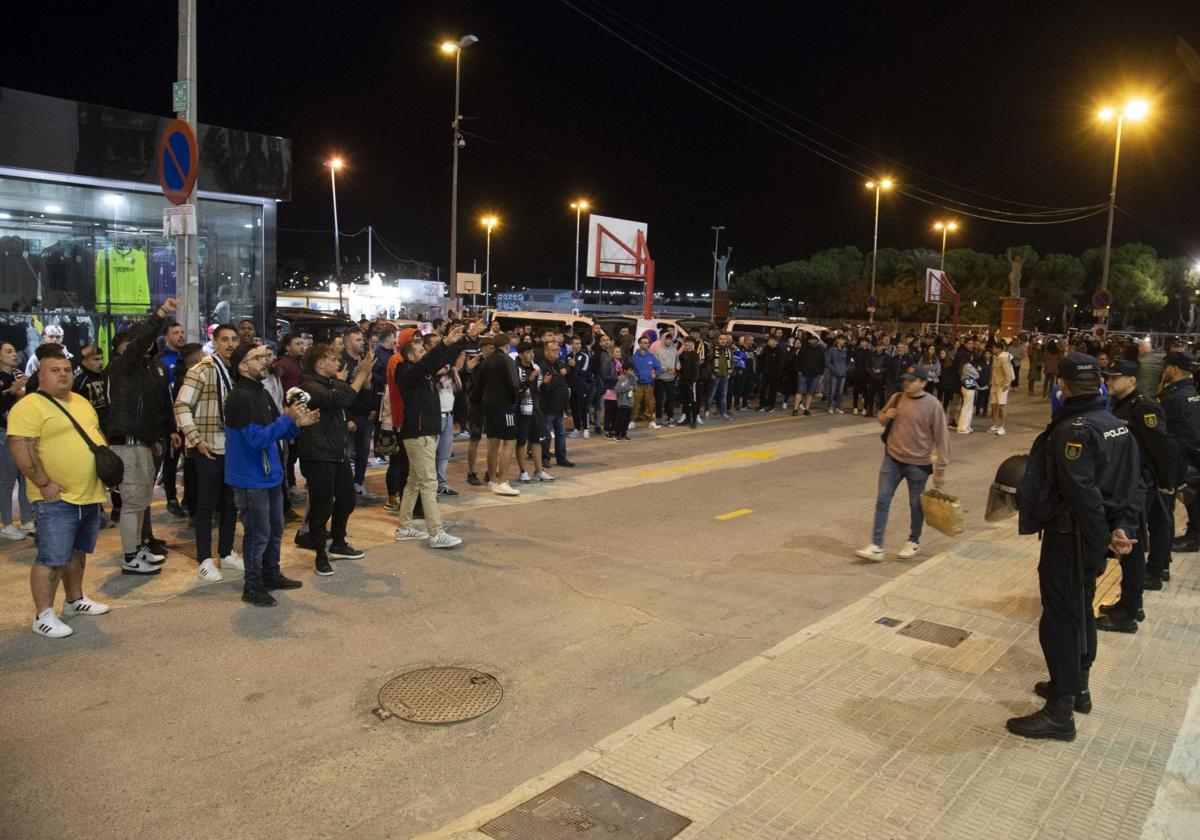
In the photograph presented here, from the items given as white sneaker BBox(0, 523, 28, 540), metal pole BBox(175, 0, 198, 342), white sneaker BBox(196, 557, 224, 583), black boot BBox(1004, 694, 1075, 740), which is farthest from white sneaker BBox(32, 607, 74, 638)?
black boot BBox(1004, 694, 1075, 740)

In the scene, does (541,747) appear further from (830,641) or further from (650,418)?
(650,418)

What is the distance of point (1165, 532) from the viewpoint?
728cm

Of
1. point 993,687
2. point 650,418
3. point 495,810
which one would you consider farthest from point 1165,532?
point 650,418

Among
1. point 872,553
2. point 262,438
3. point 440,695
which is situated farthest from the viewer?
point 872,553

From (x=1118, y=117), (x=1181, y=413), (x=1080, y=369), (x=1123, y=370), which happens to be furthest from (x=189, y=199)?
(x=1118, y=117)

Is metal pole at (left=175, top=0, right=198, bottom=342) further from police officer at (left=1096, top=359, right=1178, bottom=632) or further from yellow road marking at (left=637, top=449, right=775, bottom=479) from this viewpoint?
police officer at (left=1096, top=359, right=1178, bottom=632)

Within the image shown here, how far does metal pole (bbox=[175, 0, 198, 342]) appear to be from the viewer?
30.0 ft

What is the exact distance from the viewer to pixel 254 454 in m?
6.43

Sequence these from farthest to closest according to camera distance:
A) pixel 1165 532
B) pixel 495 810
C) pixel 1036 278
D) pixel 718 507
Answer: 1. pixel 1036 278
2. pixel 718 507
3. pixel 1165 532
4. pixel 495 810

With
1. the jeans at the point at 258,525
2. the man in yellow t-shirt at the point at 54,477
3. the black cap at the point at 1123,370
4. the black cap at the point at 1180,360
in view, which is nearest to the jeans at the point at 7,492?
the man in yellow t-shirt at the point at 54,477

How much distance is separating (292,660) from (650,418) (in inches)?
504

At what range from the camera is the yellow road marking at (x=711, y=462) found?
12.4m

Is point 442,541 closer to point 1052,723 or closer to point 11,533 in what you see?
point 11,533

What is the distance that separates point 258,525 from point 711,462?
840cm
